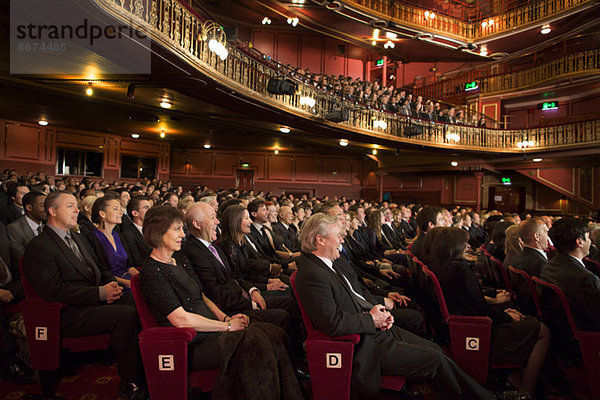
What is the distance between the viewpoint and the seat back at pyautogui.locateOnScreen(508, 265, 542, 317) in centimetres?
259

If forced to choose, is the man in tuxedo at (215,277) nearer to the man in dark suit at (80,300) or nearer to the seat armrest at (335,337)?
the man in dark suit at (80,300)

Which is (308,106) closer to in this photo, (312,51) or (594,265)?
(594,265)

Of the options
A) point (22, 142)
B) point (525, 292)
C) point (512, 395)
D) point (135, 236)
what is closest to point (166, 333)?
point (135, 236)

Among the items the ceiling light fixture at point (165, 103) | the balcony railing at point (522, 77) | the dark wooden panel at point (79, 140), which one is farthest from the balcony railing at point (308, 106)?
the dark wooden panel at point (79, 140)

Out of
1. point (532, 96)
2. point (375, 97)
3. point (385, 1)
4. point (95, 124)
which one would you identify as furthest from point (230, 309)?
point (532, 96)

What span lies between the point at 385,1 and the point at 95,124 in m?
10.8

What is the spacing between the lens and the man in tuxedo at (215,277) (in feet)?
7.86

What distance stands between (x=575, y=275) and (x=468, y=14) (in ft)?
52.9

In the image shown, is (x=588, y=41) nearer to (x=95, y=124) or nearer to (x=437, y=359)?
(x=437, y=359)

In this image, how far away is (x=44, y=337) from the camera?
6.98 feet

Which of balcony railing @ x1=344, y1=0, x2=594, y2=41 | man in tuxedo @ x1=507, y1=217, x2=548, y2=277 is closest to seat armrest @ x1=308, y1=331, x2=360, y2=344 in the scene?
man in tuxedo @ x1=507, y1=217, x2=548, y2=277

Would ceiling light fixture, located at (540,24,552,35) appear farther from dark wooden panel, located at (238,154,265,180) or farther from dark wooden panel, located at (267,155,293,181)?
dark wooden panel, located at (238,154,265,180)

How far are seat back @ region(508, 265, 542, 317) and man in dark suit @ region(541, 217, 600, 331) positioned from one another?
13cm

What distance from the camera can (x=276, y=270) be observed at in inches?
148
